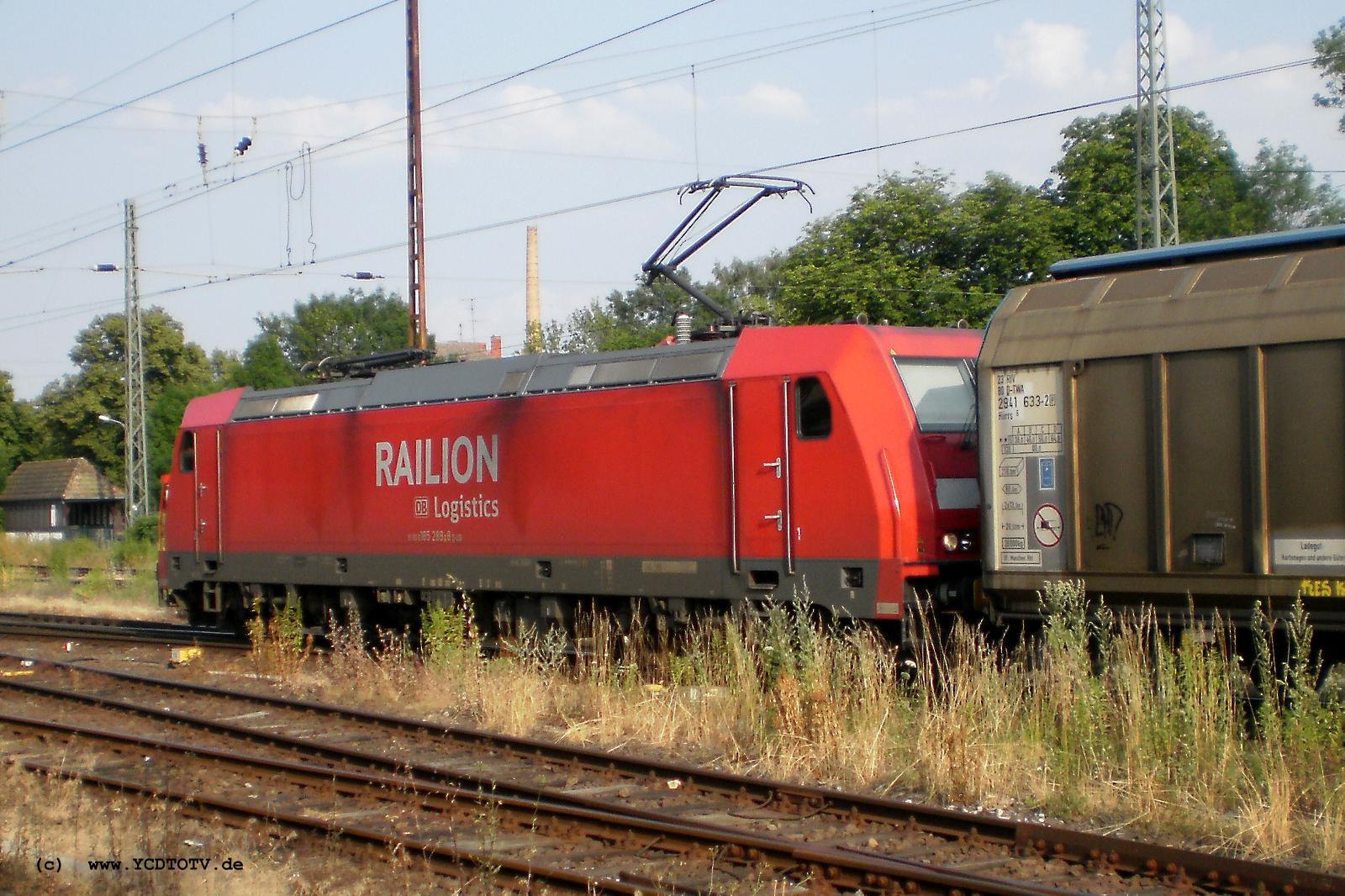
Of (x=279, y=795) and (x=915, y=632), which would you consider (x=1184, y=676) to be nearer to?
(x=915, y=632)

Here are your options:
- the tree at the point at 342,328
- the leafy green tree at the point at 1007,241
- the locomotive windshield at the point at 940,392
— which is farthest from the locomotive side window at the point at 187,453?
the tree at the point at 342,328

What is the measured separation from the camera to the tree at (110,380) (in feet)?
215

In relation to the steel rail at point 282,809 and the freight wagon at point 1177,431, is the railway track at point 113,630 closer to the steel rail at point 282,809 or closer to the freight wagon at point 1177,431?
the steel rail at point 282,809

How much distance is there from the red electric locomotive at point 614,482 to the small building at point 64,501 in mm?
48638

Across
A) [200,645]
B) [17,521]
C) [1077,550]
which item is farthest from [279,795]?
[17,521]

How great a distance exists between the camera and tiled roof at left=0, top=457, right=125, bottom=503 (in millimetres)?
62281

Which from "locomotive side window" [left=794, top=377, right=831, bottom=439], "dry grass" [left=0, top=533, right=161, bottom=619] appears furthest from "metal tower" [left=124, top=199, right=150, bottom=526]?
"locomotive side window" [left=794, top=377, right=831, bottom=439]

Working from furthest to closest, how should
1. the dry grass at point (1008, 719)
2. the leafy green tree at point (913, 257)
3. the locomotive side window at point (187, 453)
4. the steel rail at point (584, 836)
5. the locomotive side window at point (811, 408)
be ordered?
the leafy green tree at point (913, 257) → the locomotive side window at point (187, 453) → the locomotive side window at point (811, 408) → the dry grass at point (1008, 719) → the steel rail at point (584, 836)

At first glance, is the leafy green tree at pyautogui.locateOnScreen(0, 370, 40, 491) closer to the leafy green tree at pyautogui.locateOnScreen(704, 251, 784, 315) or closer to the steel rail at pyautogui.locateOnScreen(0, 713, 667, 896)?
the leafy green tree at pyautogui.locateOnScreen(704, 251, 784, 315)

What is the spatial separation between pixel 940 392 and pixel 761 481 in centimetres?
172

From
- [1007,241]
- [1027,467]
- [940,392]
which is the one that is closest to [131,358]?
[1007,241]

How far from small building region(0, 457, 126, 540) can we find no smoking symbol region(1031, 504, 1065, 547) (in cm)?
5870

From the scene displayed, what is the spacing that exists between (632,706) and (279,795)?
2916 millimetres

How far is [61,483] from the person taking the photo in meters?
62.8
